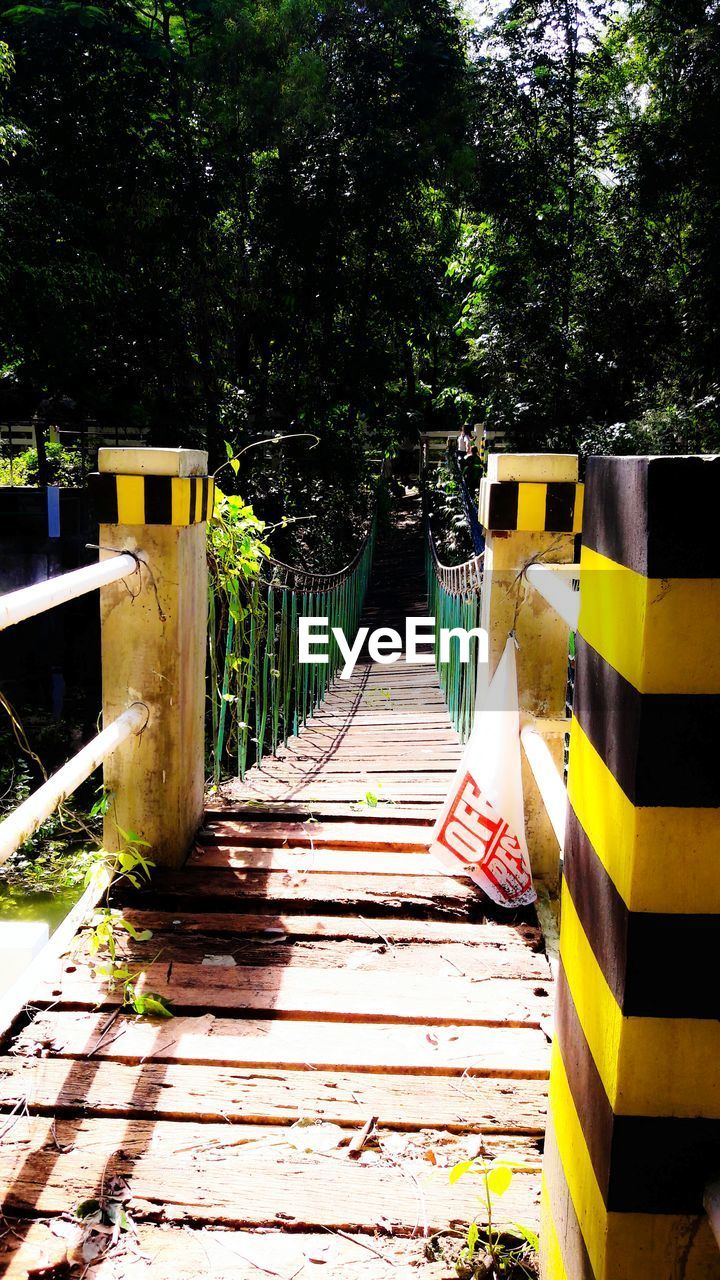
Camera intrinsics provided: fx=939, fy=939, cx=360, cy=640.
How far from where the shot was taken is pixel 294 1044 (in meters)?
1.50

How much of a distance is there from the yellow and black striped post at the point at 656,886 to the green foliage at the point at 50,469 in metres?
13.6

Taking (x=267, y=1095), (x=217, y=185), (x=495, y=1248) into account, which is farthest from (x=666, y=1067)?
(x=217, y=185)

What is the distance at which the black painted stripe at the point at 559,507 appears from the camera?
208 centimetres

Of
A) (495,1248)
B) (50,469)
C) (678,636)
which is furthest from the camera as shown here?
(50,469)

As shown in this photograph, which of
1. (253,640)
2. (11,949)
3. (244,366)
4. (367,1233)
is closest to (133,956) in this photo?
(11,949)

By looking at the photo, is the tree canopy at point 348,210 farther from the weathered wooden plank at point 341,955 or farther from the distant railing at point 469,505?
the weathered wooden plank at point 341,955

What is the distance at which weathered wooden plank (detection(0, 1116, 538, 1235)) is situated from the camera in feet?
3.76

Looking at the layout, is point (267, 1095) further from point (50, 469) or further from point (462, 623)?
point (50, 469)

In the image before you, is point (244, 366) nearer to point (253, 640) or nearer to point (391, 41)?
point (391, 41)

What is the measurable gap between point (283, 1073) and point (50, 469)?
13.8 metres

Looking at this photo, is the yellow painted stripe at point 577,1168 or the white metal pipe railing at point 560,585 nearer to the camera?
the yellow painted stripe at point 577,1168

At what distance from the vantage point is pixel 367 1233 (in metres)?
1.12

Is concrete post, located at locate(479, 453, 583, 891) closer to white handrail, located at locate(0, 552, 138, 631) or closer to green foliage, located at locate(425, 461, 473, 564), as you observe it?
white handrail, located at locate(0, 552, 138, 631)

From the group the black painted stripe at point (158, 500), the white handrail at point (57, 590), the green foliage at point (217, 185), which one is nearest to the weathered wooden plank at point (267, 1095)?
the white handrail at point (57, 590)
